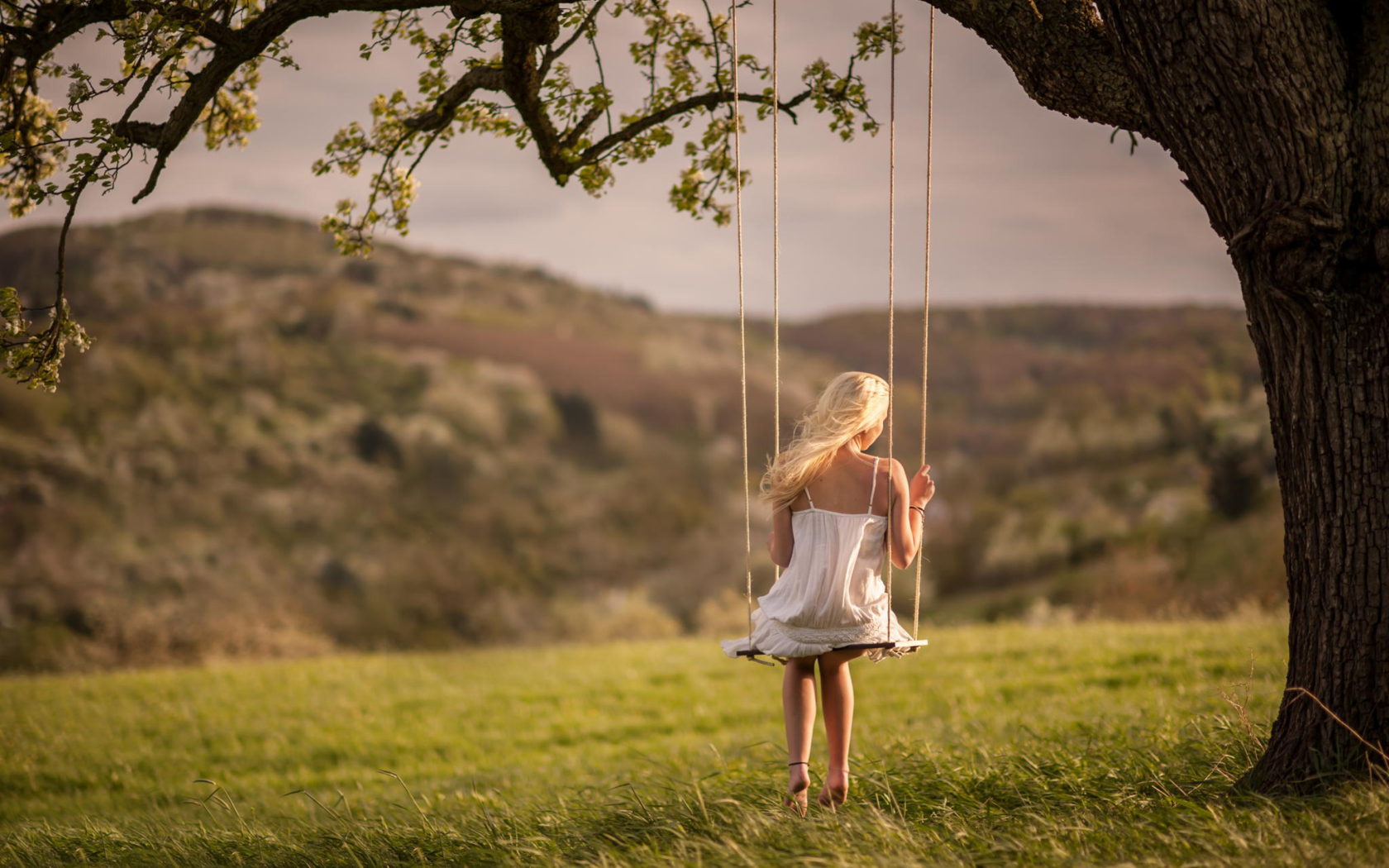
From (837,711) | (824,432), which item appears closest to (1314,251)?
(824,432)

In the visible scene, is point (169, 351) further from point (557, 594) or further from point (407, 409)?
point (557, 594)

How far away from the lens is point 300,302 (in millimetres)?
26500

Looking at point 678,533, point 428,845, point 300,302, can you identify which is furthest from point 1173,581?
point 300,302

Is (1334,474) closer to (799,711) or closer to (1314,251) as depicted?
(1314,251)

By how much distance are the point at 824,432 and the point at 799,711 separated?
1103mm

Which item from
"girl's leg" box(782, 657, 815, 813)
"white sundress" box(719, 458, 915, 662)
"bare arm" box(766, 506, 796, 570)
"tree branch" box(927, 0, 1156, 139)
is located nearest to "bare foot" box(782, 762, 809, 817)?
"girl's leg" box(782, 657, 815, 813)

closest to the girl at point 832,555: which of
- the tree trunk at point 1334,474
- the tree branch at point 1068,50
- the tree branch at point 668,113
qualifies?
the tree trunk at point 1334,474

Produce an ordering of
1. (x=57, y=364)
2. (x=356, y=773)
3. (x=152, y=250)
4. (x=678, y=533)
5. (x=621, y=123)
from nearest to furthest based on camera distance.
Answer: (x=57, y=364), (x=621, y=123), (x=356, y=773), (x=678, y=533), (x=152, y=250)

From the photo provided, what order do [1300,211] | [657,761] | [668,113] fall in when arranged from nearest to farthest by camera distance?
1. [1300,211]
2. [668,113]
3. [657,761]

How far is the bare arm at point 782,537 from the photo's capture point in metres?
3.74

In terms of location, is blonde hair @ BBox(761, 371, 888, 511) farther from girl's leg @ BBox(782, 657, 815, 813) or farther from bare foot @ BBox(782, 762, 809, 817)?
bare foot @ BBox(782, 762, 809, 817)

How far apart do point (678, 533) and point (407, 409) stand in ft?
25.3

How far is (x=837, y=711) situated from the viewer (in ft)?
12.0

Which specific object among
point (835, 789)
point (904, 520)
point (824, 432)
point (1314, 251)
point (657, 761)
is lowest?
point (657, 761)
